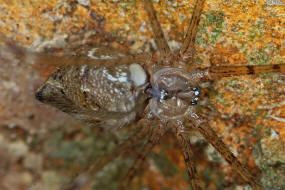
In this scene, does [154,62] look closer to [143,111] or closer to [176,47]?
[176,47]

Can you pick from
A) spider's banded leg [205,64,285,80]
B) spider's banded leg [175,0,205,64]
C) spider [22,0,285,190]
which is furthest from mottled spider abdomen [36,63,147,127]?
spider's banded leg [205,64,285,80]

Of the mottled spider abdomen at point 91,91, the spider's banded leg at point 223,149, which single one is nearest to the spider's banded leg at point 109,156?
the mottled spider abdomen at point 91,91

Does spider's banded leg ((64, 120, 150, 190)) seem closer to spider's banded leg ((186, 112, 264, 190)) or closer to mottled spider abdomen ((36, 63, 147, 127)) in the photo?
mottled spider abdomen ((36, 63, 147, 127))

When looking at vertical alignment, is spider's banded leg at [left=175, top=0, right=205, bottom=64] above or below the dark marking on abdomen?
above

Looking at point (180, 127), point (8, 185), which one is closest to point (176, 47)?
point (180, 127)

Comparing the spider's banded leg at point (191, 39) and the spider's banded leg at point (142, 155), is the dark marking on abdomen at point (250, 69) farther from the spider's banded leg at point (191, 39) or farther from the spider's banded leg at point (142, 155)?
the spider's banded leg at point (142, 155)

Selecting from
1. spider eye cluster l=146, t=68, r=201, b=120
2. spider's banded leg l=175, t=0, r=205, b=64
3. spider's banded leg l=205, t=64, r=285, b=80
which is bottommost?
spider eye cluster l=146, t=68, r=201, b=120
